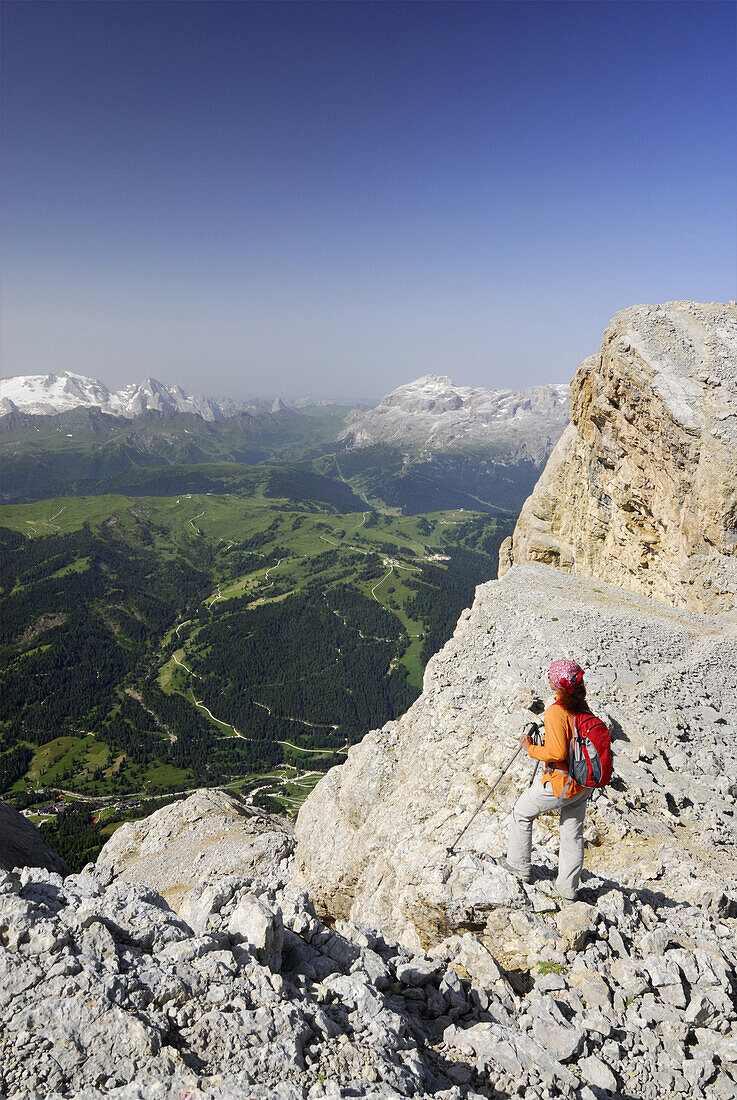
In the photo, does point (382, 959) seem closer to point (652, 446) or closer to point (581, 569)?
point (652, 446)

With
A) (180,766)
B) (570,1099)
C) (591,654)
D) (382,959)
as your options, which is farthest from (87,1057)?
(180,766)

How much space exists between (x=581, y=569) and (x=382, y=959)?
3934cm

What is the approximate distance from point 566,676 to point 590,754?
1.51 meters

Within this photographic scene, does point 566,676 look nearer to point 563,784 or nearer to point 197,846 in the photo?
point 563,784

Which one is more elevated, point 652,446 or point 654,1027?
point 652,446

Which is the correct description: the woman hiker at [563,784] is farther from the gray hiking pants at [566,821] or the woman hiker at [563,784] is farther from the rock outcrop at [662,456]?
the rock outcrop at [662,456]

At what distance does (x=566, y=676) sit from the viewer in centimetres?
1027

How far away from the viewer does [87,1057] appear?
6375mm

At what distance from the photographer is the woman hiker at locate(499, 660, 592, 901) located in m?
10.3

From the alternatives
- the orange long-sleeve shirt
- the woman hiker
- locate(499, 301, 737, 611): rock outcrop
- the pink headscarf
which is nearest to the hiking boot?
the woman hiker

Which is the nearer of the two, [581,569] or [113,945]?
[113,945]

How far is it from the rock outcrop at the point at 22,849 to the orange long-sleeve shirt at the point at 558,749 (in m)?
24.1

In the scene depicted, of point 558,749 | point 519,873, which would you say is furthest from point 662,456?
point 519,873

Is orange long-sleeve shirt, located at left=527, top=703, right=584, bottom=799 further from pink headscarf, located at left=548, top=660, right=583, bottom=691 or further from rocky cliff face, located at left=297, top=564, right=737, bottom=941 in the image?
rocky cliff face, located at left=297, top=564, right=737, bottom=941
